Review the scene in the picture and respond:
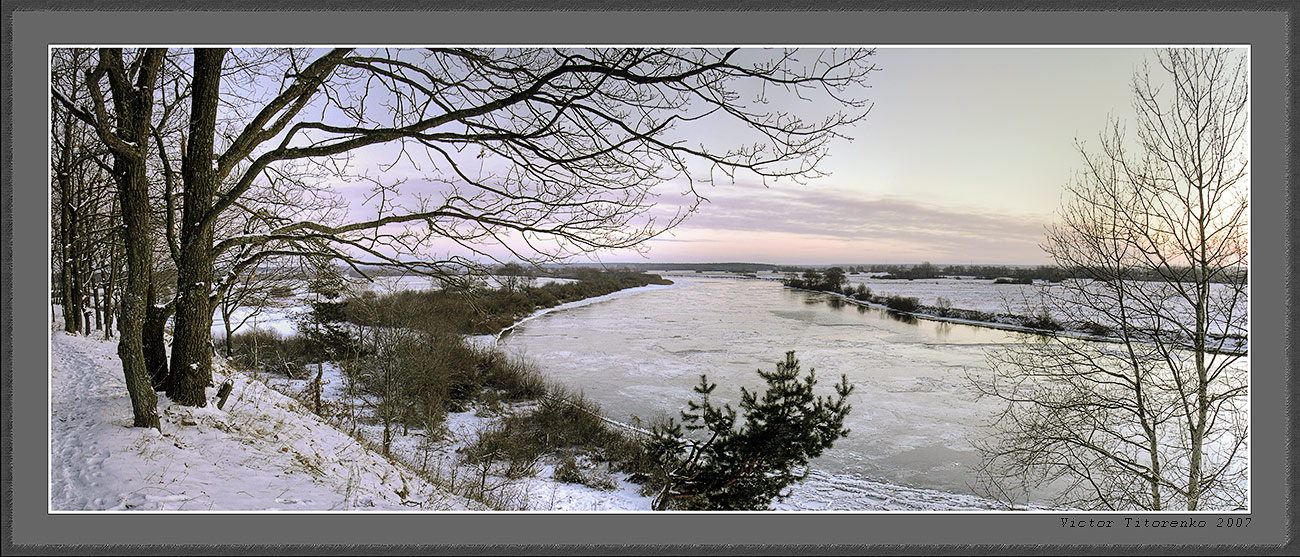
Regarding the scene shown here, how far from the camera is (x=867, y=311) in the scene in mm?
7422

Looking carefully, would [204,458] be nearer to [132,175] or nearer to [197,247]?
[197,247]

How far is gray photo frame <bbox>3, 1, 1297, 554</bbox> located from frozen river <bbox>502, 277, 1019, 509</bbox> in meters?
2.64

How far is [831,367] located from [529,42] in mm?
6071

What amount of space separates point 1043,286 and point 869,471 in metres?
2.54

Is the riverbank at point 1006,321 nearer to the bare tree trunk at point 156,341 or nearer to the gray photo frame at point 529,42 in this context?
the gray photo frame at point 529,42

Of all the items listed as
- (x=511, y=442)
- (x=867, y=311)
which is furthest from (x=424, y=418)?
(x=867, y=311)

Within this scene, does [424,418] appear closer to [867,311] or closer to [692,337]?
[692,337]

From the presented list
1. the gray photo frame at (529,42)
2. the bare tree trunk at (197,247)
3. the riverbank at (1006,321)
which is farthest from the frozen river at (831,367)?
the bare tree trunk at (197,247)

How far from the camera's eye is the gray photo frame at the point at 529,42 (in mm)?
1901

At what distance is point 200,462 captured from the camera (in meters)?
2.21

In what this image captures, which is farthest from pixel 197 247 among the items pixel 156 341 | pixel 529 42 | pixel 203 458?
pixel 529 42

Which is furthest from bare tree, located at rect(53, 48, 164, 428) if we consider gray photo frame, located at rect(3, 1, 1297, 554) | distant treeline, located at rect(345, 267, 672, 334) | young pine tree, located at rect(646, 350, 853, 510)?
young pine tree, located at rect(646, 350, 853, 510)

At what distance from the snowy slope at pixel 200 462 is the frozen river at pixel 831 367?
140 inches

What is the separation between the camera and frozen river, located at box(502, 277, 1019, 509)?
5.21m
